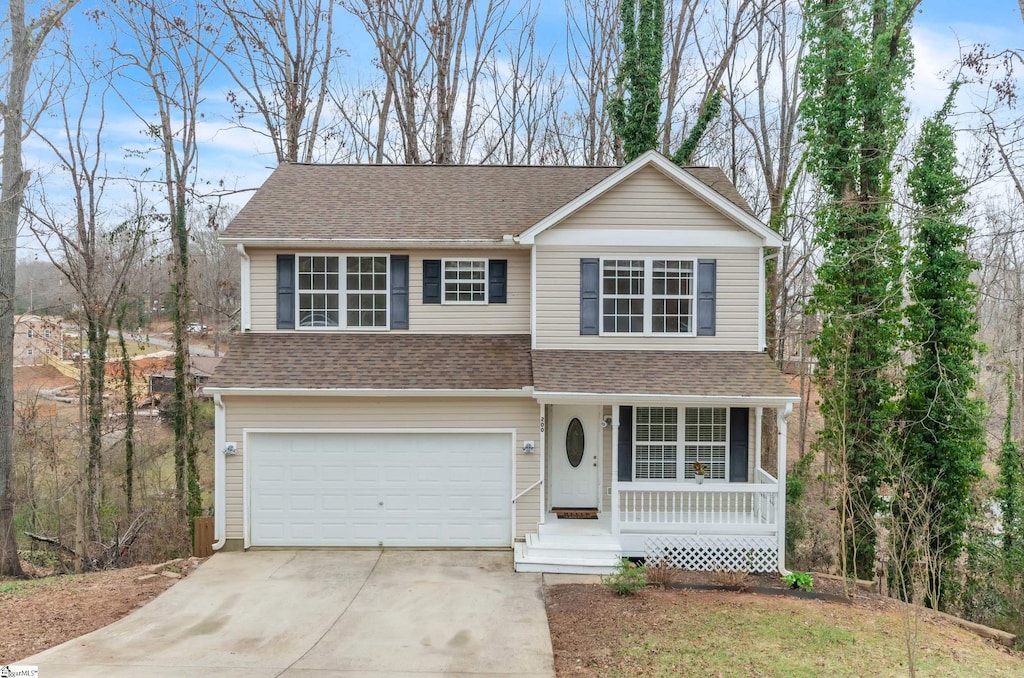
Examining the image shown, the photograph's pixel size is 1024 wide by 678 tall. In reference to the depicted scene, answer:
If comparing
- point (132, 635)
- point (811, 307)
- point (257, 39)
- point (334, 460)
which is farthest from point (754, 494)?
point (257, 39)

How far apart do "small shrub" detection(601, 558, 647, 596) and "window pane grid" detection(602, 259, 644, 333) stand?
14.9 feet

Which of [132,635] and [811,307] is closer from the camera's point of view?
[132,635]

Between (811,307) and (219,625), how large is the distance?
12.9 meters

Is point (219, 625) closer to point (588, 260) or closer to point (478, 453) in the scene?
point (478, 453)

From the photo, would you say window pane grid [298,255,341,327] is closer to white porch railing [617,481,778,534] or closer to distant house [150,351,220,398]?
white porch railing [617,481,778,534]

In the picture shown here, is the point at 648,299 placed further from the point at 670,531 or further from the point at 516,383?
the point at 670,531

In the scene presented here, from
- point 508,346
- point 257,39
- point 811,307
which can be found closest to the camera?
point 508,346

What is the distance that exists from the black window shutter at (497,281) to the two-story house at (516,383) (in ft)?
0.10

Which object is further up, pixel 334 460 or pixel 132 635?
pixel 334 460

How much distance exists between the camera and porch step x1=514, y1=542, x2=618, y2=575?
10.7 meters

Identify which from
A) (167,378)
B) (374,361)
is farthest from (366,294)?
(167,378)

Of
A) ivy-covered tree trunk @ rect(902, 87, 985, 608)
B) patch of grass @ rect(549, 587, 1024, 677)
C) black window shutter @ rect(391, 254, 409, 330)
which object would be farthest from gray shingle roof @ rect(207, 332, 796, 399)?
ivy-covered tree trunk @ rect(902, 87, 985, 608)


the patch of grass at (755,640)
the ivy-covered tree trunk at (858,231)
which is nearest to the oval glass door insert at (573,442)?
the patch of grass at (755,640)

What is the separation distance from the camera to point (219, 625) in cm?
877
